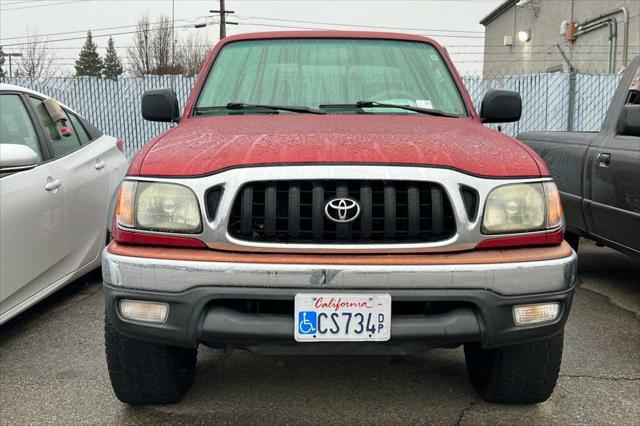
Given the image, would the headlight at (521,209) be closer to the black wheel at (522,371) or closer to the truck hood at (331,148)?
the truck hood at (331,148)

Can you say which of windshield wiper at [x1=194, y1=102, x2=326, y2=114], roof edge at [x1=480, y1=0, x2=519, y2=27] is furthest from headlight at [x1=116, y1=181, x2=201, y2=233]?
roof edge at [x1=480, y1=0, x2=519, y2=27]

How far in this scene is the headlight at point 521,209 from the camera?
2.17 meters

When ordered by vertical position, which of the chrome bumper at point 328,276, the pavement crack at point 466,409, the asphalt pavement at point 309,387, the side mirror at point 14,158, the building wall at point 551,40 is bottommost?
the asphalt pavement at point 309,387

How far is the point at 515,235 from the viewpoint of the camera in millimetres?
2180

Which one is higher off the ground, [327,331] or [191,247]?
[191,247]

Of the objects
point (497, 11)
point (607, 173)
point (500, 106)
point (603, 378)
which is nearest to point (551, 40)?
point (497, 11)

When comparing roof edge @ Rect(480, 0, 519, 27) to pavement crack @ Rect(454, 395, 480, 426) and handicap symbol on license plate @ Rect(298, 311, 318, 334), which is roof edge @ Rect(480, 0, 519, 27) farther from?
handicap symbol on license plate @ Rect(298, 311, 318, 334)

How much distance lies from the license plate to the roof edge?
2317 centimetres

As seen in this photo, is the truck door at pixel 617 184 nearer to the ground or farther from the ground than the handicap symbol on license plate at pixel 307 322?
farther from the ground

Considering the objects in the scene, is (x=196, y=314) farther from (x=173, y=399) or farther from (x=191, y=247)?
(x=173, y=399)

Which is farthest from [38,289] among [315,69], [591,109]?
[591,109]

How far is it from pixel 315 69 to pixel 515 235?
1.66 m

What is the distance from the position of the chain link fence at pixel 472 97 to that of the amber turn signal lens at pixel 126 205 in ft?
31.2

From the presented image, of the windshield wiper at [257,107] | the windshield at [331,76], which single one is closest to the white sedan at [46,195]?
the windshield wiper at [257,107]
